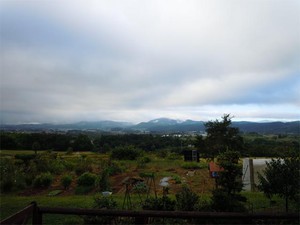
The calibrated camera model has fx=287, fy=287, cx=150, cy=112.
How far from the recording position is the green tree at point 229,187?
658cm

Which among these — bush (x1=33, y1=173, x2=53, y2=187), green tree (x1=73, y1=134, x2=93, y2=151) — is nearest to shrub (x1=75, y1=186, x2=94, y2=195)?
bush (x1=33, y1=173, x2=53, y2=187)

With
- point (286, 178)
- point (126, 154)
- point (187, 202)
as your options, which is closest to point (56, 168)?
point (126, 154)

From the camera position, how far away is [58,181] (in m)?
16.7

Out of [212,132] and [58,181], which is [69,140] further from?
[58,181]

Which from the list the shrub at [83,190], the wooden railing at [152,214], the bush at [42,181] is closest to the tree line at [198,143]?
the wooden railing at [152,214]

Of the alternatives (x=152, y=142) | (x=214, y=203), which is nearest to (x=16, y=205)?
(x=214, y=203)

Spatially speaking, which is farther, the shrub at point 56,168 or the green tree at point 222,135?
the green tree at point 222,135

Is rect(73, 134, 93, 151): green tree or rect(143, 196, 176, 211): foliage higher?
rect(143, 196, 176, 211): foliage

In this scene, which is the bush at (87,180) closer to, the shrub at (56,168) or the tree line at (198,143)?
the shrub at (56,168)

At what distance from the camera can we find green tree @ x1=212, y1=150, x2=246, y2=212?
21.6 ft

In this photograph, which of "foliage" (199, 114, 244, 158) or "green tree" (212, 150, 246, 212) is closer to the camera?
"green tree" (212, 150, 246, 212)

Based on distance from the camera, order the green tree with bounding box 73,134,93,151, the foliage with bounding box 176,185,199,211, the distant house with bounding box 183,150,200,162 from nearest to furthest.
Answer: the foliage with bounding box 176,185,199,211
the distant house with bounding box 183,150,200,162
the green tree with bounding box 73,134,93,151

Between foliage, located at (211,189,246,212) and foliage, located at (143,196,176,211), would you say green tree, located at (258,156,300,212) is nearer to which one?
foliage, located at (211,189,246,212)

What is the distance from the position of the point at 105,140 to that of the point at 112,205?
54679mm
